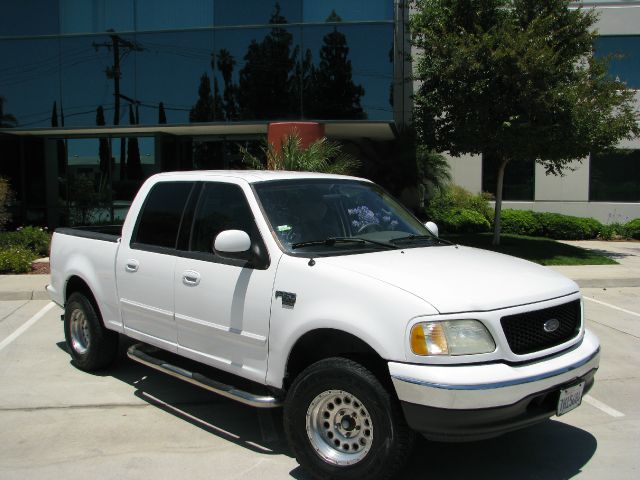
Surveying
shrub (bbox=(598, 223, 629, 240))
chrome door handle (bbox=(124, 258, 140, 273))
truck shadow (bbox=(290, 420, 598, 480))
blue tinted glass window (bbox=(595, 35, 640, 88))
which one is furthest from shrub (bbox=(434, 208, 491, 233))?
chrome door handle (bbox=(124, 258, 140, 273))

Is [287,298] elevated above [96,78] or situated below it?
below

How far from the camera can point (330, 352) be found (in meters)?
3.97

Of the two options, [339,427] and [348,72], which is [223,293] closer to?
[339,427]

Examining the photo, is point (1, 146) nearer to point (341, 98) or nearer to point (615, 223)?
point (341, 98)

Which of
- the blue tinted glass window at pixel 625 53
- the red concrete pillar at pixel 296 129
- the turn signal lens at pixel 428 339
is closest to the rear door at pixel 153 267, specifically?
the turn signal lens at pixel 428 339

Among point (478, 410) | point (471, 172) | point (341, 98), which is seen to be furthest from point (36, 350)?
point (471, 172)

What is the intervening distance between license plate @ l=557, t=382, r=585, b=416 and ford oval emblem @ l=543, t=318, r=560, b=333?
0.35m

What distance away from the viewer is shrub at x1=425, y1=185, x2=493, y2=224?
1986cm

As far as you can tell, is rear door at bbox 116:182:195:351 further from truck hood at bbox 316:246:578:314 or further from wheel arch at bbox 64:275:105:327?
truck hood at bbox 316:246:578:314

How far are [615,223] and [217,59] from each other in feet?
46.9

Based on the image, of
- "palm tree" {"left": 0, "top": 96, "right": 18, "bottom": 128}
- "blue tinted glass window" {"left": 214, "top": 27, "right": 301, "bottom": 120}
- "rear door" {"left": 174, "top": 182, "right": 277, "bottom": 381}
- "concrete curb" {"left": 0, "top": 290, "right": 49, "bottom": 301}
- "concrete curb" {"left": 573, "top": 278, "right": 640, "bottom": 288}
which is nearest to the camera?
"rear door" {"left": 174, "top": 182, "right": 277, "bottom": 381}

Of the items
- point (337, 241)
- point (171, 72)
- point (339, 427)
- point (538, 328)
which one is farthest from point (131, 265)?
point (171, 72)

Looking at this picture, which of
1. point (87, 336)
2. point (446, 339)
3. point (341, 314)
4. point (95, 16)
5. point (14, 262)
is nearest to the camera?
point (446, 339)

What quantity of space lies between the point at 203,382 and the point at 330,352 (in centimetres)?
111
